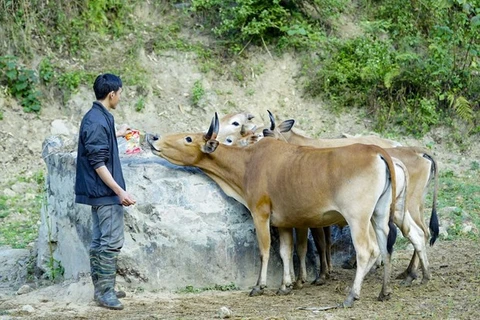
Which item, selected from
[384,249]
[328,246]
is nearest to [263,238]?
[328,246]

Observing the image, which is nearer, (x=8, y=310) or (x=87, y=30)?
(x=8, y=310)

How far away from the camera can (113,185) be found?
26.2 ft

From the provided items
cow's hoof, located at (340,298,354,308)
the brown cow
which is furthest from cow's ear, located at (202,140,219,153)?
cow's hoof, located at (340,298,354,308)

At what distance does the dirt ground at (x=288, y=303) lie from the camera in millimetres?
7801

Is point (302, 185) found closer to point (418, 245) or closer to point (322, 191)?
point (322, 191)

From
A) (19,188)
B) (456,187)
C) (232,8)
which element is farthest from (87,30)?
(456,187)

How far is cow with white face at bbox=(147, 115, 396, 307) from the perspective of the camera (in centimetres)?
842

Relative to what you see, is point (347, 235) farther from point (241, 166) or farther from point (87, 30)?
point (87, 30)

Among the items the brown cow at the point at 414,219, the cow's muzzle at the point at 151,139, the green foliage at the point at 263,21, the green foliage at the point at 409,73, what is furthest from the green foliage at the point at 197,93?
the brown cow at the point at 414,219

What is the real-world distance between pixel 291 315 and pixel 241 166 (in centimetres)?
224

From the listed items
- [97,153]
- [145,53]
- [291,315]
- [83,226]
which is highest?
[145,53]

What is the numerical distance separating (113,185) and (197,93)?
8434 mm

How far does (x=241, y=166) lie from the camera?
31.1 feet

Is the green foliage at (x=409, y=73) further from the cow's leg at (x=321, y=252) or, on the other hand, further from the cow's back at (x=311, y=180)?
the cow's back at (x=311, y=180)
